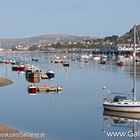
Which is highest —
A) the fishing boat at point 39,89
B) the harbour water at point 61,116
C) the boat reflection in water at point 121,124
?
the fishing boat at point 39,89

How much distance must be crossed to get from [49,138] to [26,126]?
4.69m

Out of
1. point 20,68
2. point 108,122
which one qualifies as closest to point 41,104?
point 108,122

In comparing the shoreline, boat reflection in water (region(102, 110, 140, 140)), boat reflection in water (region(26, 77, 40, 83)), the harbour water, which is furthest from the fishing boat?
the shoreline

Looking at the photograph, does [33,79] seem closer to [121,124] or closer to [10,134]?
[121,124]

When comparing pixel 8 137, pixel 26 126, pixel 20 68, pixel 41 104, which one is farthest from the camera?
pixel 20 68

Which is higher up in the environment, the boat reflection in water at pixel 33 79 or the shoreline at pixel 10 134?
the shoreline at pixel 10 134

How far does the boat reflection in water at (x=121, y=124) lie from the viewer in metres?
34.1

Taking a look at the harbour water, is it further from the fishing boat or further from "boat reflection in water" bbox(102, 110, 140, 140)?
the fishing boat

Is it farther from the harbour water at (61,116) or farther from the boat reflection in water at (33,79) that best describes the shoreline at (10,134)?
the boat reflection in water at (33,79)

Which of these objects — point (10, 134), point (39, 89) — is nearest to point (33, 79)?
point (39, 89)

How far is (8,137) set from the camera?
29.6 meters

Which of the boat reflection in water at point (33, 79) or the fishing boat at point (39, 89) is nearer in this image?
the fishing boat at point (39, 89)

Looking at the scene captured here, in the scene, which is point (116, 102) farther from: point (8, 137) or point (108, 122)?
point (8, 137)

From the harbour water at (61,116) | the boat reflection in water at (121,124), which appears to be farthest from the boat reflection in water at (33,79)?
the boat reflection in water at (121,124)
